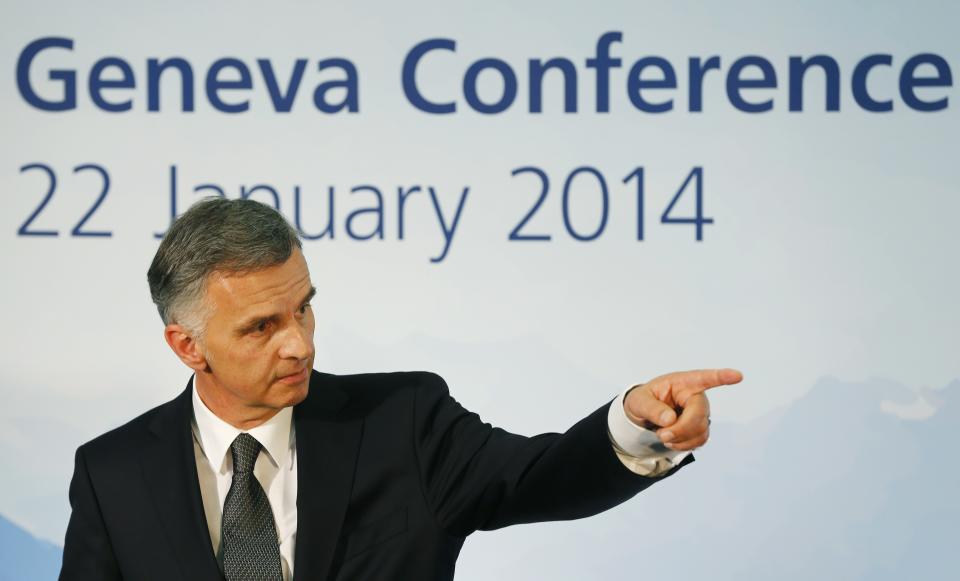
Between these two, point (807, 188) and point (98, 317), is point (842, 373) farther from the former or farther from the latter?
point (98, 317)

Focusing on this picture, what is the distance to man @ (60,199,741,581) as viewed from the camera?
72.8 inches

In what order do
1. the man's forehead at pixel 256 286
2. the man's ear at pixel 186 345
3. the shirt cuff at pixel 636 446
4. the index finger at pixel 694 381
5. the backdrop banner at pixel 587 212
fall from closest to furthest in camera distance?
the index finger at pixel 694 381, the shirt cuff at pixel 636 446, the man's forehead at pixel 256 286, the man's ear at pixel 186 345, the backdrop banner at pixel 587 212

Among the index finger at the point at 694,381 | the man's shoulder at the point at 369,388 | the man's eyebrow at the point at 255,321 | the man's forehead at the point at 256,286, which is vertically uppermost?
the man's forehead at the point at 256,286

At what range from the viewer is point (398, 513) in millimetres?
1931

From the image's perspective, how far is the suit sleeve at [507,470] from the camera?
1.76 meters

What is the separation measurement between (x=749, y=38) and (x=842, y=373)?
3.16 ft

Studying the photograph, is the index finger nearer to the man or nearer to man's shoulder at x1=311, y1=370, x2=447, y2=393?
the man

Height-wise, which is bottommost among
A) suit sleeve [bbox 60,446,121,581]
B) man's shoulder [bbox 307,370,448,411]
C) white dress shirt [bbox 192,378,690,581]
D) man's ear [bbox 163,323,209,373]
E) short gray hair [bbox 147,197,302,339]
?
suit sleeve [bbox 60,446,121,581]

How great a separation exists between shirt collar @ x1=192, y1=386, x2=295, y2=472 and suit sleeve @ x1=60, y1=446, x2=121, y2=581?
0.19m

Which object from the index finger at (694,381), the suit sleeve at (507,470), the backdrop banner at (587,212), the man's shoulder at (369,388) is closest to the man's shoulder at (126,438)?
the man's shoulder at (369,388)

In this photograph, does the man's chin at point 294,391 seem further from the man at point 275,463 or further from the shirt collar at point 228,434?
the shirt collar at point 228,434

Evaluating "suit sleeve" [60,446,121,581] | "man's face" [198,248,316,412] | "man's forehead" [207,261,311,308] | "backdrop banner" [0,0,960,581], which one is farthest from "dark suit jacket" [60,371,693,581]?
"backdrop banner" [0,0,960,581]

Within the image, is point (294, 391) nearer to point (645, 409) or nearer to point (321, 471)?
point (321, 471)

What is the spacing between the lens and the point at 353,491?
1.93 metres
